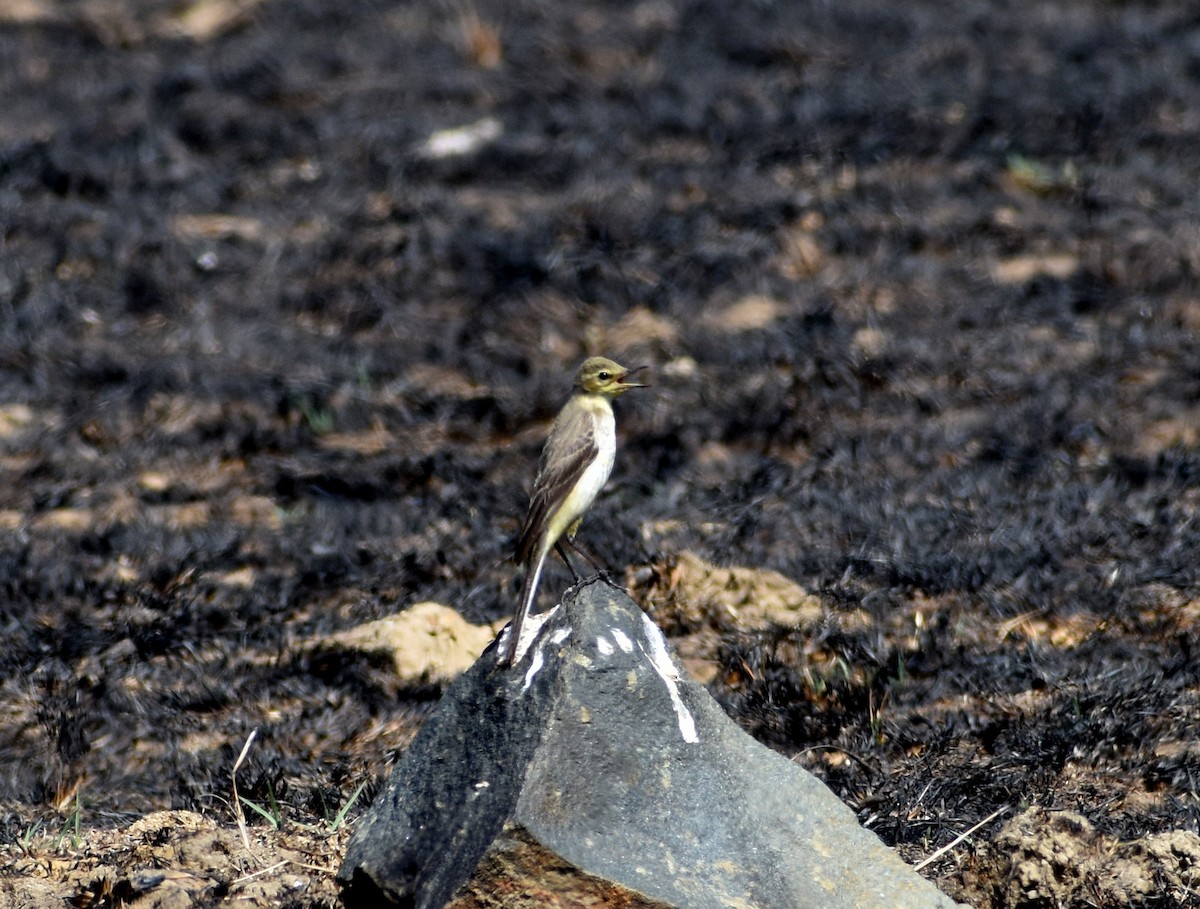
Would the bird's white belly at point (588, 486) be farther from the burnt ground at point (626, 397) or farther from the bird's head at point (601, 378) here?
the burnt ground at point (626, 397)

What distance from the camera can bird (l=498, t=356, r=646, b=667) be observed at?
20.4ft

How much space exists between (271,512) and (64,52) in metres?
6.63

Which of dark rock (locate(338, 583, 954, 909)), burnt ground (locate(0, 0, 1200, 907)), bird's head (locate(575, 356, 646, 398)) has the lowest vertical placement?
burnt ground (locate(0, 0, 1200, 907))

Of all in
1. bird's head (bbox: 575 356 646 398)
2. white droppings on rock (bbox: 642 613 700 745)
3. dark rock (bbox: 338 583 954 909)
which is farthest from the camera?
bird's head (bbox: 575 356 646 398)

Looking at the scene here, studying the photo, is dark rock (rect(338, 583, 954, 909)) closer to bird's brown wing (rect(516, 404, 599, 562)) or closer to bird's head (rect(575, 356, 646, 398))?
bird's brown wing (rect(516, 404, 599, 562))

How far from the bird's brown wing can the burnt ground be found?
1206 millimetres

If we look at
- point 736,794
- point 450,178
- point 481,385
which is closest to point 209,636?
point 481,385

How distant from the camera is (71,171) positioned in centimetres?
1196

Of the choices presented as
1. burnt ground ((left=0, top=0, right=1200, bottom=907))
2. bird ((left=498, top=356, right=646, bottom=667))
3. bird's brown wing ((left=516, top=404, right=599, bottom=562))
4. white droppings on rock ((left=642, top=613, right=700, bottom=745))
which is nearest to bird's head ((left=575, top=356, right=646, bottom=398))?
bird ((left=498, top=356, right=646, bottom=667))

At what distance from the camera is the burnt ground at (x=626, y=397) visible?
6754 millimetres

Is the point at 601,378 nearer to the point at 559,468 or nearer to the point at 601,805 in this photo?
the point at 559,468

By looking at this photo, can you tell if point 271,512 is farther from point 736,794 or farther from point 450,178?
point 736,794

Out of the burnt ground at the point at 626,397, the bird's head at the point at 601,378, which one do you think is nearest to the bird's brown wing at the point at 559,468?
the bird's head at the point at 601,378

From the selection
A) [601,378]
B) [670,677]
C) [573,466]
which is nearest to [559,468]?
[573,466]
